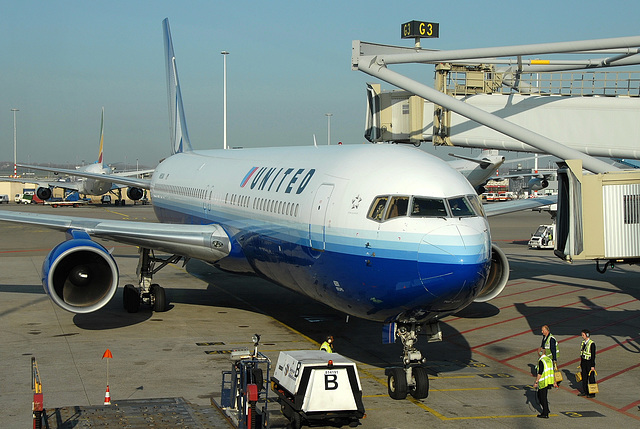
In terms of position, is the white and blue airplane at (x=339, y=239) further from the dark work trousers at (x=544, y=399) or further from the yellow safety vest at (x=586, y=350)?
the yellow safety vest at (x=586, y=350)

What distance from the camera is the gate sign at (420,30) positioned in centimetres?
2708

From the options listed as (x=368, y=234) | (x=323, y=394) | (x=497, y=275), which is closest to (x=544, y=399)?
(x=323, y=394)

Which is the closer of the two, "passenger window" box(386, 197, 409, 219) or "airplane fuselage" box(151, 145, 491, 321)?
"airplane fuselage" box(151, 145, 491, 321)

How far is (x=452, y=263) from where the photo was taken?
1274 centimetres

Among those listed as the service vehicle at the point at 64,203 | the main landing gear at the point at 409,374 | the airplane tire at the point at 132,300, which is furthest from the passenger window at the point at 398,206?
the service vehicle at the point at 64,203

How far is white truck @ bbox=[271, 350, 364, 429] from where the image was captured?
40.6 feet

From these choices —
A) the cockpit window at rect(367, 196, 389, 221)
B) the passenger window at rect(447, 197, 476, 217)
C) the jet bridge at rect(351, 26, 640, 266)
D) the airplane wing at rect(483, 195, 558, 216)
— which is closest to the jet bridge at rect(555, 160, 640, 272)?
the jet bridge at rect(351, 26, 640, 266)

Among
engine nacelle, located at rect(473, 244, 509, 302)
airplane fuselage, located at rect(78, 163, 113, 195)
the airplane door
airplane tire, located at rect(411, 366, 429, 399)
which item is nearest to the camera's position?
airplane tire, located at rect(411, 366, 429, 399)

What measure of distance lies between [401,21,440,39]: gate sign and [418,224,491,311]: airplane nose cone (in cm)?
1544

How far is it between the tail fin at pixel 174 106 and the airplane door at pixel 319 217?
21.0m

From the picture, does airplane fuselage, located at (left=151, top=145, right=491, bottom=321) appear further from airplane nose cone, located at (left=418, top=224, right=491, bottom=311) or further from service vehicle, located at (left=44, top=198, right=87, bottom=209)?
service vehicle, located at (left=44, top=198, right=87, bottom=209)

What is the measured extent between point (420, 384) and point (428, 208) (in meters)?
3.38

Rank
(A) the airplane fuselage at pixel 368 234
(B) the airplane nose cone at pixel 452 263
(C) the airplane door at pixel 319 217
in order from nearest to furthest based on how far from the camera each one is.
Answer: (B) the airplane nose cone at pixel 452 263
(A) the airplane fuselage at pixel 368 234
(C) the airplane door at pixel 319 217

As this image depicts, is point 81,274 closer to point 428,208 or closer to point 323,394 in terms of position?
point 323,394
